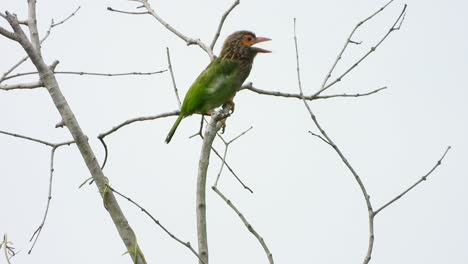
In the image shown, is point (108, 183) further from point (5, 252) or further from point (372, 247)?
point (372, 247)

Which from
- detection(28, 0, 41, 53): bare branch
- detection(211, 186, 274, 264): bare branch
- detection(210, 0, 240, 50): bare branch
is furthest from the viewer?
detection(210, 0, 240, 50): bare branch

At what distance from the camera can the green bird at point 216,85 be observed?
6.15 metres

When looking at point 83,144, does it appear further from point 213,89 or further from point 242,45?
point 242,45

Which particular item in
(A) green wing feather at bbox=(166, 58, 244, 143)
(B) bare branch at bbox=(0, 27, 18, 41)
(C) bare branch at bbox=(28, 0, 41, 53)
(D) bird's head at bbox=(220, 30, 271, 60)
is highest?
(D) bird's head at bbox=(220, 30, 271, 60)

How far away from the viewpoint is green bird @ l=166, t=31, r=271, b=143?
20.2 feet

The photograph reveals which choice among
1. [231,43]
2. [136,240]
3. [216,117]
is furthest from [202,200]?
[231,43]

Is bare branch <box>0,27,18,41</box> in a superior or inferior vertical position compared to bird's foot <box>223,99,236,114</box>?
inferior

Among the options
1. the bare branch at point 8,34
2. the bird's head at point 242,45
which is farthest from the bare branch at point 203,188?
the bird's head at point 242,45

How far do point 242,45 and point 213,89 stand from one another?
0.64 meters

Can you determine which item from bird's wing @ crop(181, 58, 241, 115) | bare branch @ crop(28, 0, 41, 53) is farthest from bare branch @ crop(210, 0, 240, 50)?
bare branch @ crop(28, 0, 41, 53)

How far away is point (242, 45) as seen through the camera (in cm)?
660

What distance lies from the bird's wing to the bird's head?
9.1 inches

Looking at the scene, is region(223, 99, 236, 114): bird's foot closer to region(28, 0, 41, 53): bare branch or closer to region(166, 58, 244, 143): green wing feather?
region(166, 58, 244, 143): green wing feather

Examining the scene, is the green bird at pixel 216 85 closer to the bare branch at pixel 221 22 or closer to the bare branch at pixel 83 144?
the bare branch at pixel 221 22
